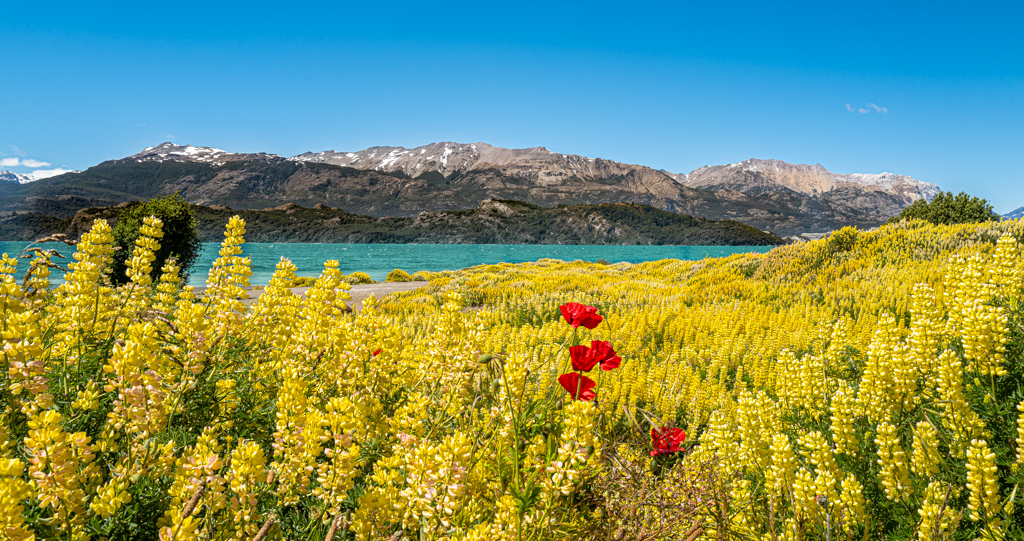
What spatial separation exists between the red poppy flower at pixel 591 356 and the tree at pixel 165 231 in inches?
593

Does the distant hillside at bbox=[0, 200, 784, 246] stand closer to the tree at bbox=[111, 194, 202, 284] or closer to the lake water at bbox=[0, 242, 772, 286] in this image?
the lake water at bbox=[0, 242, 772, 286]

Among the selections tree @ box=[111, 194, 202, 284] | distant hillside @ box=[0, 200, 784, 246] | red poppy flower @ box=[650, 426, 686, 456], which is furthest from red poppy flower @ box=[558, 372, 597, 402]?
distant hillside @ box=[0, 200, 784, 246]

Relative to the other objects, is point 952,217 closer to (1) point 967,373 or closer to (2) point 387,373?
(1) point 967,373

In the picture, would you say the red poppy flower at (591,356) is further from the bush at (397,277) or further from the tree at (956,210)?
the bush at (397,277)

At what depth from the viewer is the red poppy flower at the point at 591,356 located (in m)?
2.07

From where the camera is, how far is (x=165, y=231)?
14516 millimetres

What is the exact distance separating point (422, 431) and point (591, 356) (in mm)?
839

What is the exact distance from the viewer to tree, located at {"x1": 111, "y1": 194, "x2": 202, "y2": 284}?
13750 mm

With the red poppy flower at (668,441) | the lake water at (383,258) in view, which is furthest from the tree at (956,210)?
the red poppy flower at (668,441)

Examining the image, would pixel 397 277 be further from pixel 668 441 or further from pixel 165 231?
pixel 668 441

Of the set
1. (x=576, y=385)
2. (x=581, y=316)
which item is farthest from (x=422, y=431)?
(x=581, y=316)

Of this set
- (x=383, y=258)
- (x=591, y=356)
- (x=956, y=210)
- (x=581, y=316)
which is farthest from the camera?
(x=383, y=258)

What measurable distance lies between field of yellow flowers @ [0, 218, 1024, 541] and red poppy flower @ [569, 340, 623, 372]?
0.01 metres

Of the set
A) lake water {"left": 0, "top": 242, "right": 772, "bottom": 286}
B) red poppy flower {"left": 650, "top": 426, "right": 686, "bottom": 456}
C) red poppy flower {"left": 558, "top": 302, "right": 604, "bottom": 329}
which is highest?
red poppy flower {"left": 558, "top": 302, "right": 604, "bottom": 329}
